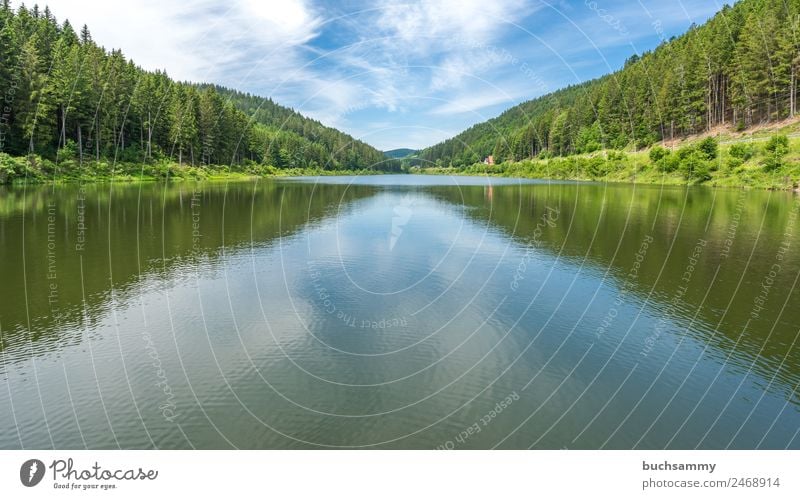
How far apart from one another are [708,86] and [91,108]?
14534cm

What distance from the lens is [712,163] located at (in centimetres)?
9969

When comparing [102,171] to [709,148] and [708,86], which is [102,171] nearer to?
[709,148]

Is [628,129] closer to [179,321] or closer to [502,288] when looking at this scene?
[502,288]

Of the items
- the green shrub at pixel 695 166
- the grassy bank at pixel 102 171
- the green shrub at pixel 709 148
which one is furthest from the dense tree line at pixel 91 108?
the green shrub at pixel 709 148

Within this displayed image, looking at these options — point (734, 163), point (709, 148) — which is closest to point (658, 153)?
point (709, 148)

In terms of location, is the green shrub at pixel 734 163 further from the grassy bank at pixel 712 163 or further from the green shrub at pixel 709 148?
the green shrub at pixel 709 148

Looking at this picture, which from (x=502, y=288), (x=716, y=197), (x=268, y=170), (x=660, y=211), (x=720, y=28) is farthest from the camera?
(x=268, y=170)

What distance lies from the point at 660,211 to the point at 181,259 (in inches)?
2280

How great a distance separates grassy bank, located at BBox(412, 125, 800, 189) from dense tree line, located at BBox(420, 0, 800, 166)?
255 inches

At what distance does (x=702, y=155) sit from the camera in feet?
335

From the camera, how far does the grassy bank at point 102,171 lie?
7694 cm

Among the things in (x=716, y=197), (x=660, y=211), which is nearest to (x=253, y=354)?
(x=660, y=211)

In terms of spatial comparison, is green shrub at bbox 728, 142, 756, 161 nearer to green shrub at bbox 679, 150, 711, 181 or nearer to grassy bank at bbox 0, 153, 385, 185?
green shrub at bbox 679, 150, 711, 181

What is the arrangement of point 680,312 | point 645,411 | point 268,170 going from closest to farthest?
1. point 645,411
2. point 680,312
3. point 268,170
